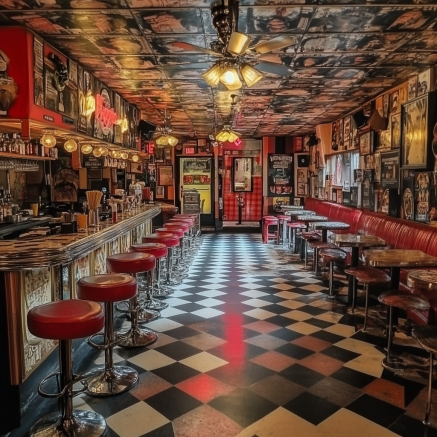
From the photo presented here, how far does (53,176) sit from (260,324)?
5.65m

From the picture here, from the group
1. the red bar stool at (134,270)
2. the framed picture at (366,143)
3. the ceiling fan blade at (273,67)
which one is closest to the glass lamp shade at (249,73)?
the ceiling fan blade at (273,67)

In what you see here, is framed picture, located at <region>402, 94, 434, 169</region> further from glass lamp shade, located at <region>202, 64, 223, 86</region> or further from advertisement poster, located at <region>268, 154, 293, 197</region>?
advertisement poster, located at <region>268, 154, 293, 197</region>

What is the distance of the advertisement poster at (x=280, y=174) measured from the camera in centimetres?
1306

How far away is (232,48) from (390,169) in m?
4.08

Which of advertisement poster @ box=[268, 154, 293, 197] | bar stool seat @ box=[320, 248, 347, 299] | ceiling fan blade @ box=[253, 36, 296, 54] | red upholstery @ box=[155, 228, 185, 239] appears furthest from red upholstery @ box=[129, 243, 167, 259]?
advertisement poster @ box=[268, 154, 293, 197]

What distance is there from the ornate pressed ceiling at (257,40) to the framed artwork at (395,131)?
0.57 metres

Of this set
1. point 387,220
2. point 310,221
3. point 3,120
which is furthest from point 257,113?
point 3,120

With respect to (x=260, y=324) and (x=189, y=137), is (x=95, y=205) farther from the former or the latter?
(x=189, y=137)

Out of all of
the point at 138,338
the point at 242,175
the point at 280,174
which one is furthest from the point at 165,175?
the point at 138,338

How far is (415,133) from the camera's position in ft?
18.3

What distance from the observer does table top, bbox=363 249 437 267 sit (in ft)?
12.7

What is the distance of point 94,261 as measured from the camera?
15.2 ft

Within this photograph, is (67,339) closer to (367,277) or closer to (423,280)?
(423,280)

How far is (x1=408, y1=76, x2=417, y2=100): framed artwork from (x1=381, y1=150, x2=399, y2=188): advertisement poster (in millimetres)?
839
